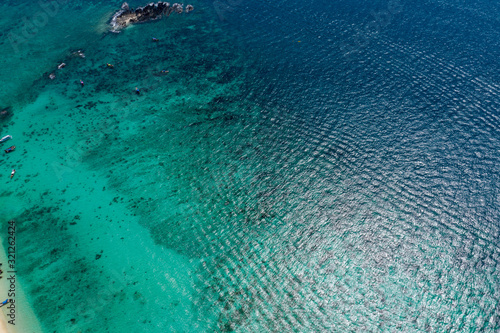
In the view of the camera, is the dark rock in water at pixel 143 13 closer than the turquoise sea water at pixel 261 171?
No

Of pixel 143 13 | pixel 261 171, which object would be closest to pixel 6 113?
pixel 143 13

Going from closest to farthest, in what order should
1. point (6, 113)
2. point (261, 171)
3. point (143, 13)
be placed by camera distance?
point (261, 171) < point (6, 113) < point (143, 13)

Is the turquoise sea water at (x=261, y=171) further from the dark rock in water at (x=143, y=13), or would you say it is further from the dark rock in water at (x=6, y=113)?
the dark rock in water at (x=143, y=13)

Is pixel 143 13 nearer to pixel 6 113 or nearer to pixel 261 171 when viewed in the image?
pixel 6 113

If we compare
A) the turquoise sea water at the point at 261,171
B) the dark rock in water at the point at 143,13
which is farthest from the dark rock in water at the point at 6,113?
the dark rock in water at the point at 143,13

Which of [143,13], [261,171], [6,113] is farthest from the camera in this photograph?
[143,13]

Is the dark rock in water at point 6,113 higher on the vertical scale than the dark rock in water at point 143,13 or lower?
lower
